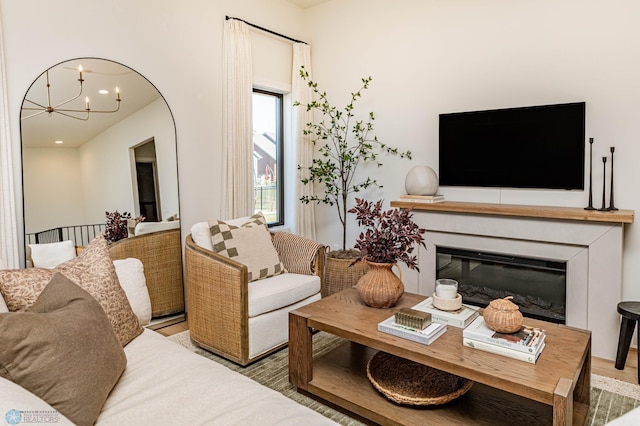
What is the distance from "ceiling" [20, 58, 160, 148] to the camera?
278 centimetres

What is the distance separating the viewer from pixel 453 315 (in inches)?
82.7

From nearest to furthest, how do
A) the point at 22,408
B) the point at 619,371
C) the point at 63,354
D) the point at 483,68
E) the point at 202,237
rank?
1. the point at 22,408
2. the point at 63,354
3. the point at 619,371
4. the point at 202,237
5. the point at 483,68

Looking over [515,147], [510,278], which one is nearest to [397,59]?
[515,147]

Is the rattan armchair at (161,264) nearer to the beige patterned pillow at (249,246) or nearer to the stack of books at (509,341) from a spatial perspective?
the beige patterned pillow at (249,246)

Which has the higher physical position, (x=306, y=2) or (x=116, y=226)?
(x=306, y=2)

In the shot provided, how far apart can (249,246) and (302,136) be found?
74.8 inches

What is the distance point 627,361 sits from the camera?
2.77 m

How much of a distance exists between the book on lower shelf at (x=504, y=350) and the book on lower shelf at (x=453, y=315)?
0.20 m

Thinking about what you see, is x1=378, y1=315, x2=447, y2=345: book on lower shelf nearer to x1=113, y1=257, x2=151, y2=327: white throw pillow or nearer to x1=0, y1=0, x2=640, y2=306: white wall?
x1=113, y1=257, x2=151, y2=327: white throw pillow

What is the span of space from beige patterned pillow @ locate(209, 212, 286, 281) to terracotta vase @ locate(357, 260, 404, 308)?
941mm

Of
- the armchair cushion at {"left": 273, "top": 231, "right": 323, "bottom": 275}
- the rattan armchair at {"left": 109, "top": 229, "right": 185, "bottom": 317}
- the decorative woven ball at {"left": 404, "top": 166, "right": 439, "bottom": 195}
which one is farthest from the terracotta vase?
the rattan armchair at {"left": 109, "top": 229, "right": 185, "bottom": 317}

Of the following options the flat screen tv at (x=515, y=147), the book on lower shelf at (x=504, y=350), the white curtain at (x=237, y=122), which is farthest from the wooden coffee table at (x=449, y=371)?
the white curtain at (x=237, y=122)

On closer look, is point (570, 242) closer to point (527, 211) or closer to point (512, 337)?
point (527, 211)

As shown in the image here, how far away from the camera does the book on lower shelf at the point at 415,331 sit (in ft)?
6.18
